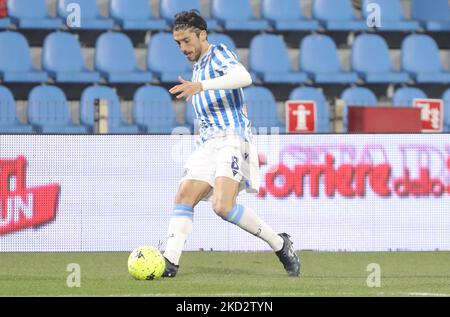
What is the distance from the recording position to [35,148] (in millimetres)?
13016

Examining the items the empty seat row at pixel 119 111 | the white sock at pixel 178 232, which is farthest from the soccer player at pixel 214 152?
the empty seat row at pixel 119 111

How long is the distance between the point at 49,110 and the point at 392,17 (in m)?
5.44

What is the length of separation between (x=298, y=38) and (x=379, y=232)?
5485 mm

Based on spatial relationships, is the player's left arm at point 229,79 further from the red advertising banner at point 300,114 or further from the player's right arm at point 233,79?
the red advertising banner at point 300,114

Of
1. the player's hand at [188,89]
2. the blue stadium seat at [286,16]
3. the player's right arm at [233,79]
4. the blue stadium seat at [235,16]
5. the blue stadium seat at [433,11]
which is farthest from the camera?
the blue stadium seat at [433,11]

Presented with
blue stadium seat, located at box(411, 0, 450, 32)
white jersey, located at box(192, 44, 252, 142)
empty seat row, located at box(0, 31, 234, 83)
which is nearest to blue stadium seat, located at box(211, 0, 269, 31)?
empty seat row, located at box(0, 31, 234, 83)

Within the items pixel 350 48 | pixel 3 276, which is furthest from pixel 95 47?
pixel 3 276

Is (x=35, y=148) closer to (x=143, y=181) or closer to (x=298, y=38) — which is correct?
(x=143, y=181)

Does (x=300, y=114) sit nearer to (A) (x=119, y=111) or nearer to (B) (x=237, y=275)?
(A) (x=119, y=111)

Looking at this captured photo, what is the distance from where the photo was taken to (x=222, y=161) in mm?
9469

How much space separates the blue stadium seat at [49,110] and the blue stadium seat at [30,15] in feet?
4.16

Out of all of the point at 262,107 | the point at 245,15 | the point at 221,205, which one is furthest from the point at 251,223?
the point at 245,15

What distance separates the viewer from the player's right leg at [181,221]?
946cm

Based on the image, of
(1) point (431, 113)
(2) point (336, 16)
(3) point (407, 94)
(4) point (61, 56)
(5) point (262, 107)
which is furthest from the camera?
(2) point (336, 16)
